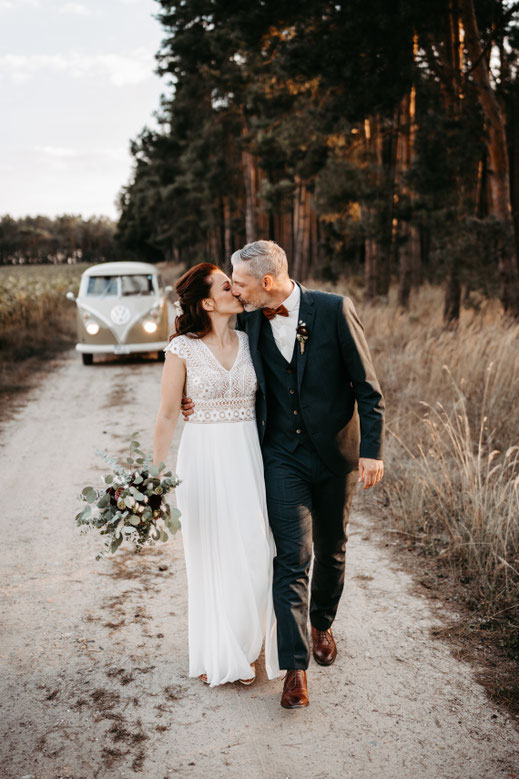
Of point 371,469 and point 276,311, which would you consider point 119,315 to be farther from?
point 371,469

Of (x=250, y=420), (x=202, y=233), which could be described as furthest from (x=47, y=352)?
(x=202, y=233)

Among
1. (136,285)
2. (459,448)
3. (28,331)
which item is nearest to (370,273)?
(136,285)

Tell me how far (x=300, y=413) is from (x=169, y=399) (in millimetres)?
643

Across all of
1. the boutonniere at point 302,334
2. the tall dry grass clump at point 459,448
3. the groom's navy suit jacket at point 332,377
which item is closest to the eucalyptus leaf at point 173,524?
the groom's navy suit jacket at point 332,377

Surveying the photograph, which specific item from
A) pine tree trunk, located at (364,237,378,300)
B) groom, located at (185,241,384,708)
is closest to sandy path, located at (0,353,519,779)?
groom, located at (185,241,384,708)

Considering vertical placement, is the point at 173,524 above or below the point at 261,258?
below

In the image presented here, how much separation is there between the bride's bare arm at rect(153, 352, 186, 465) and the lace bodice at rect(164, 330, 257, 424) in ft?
0.11

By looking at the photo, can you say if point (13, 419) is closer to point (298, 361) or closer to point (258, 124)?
point (298, 361)

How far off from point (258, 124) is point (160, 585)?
59.4ft

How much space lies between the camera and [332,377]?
307cm

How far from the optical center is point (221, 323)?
10.6 ft

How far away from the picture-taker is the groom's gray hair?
2.91 meters

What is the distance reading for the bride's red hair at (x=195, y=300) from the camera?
314 centimetres

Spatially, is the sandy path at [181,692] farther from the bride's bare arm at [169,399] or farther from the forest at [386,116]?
the forest at [386,116]
